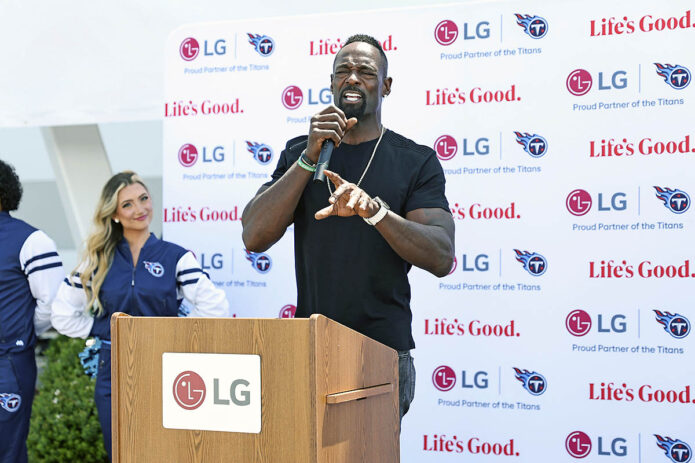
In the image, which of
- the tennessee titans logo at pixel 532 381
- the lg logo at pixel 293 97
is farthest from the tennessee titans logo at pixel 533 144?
the lg logo at pixel 293 97

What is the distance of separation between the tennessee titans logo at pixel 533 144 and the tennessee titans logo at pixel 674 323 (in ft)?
3.03

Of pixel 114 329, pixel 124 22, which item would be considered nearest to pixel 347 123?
pixel 114 329

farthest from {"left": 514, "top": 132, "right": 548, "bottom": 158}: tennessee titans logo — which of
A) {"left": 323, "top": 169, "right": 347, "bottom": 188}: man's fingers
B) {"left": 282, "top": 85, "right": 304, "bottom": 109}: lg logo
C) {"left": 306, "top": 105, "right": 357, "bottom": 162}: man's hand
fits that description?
{"left": 323, "top": 169, "right": 347, "bottom": 188}: man's fingers

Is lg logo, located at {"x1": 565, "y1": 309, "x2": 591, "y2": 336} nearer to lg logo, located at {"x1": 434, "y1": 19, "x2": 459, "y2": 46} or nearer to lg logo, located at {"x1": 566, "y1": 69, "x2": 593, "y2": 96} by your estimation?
lg logo, located at {"x1": 566, "y1": 69, "x2": 593, "y2": 96}

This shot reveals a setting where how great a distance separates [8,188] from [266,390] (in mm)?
2962

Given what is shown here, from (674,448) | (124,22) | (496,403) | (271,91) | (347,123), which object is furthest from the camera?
(124,22)

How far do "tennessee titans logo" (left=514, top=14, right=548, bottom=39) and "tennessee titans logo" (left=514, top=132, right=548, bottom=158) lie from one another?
48 cm

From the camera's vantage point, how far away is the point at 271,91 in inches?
164

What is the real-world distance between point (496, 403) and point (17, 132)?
22.6 feet

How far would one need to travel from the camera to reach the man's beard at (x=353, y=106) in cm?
226

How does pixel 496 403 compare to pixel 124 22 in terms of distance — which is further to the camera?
pixel 124 22

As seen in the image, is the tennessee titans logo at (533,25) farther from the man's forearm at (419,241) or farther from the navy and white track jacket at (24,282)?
the navy and white track jacket at (24,282)

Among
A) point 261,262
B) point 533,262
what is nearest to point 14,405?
point 261,262

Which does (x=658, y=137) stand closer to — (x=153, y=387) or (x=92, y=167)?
(x=153, y=387)
